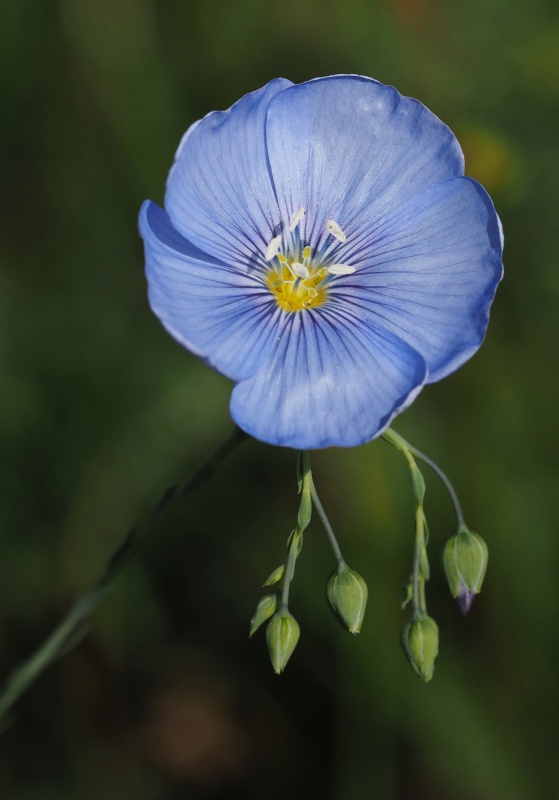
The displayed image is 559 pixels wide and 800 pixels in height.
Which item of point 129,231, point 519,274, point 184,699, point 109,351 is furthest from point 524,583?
point 129,231

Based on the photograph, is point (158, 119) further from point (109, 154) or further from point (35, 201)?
point (35, 201)

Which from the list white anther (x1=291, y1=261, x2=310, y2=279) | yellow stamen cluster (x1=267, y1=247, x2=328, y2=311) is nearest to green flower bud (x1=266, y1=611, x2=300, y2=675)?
yellow stamen cluster (x1=267, y1=247, x2=328, y2=311)

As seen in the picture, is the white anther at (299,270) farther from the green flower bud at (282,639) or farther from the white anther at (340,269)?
the green flower bud at (282,639)

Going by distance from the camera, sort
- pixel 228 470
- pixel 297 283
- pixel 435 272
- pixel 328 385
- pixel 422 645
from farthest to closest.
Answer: pixel 228 470 → pixel 297 283 → pixel 435 272 → pixel 422 645 → pixel 328 385

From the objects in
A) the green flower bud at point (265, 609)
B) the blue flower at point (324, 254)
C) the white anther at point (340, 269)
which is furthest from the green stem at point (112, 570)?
the white anther at point (340, 269)

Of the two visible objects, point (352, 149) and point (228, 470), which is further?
point (228, 470)

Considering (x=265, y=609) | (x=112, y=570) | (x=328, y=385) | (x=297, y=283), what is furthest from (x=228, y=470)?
(x=328, y=385)

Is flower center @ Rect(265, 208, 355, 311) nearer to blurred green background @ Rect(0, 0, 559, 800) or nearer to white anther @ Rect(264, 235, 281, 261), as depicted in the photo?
white anther @ Rect(264, 235, 281, 261)

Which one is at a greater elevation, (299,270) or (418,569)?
(299,270)

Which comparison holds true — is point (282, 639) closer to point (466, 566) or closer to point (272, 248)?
point (466, 566)
